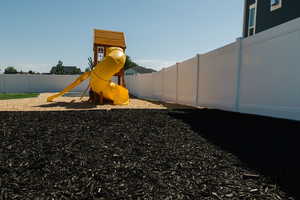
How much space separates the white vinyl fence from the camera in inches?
166

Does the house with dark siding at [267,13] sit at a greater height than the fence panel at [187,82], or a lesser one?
greater

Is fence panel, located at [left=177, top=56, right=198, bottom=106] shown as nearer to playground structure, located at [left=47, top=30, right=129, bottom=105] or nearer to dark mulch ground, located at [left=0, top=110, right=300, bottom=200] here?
playground structure, located at [left=47, top=30, right=129, bottom=105]

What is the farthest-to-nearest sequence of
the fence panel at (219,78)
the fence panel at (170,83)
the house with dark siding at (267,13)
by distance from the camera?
the fence panel at (170,83), the house with dark siding at (267,13), the fence panel at (219,78)

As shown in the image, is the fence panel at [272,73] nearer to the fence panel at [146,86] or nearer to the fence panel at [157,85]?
the fence panel at [157,85]

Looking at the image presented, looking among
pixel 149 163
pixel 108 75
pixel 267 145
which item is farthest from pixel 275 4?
pixel 149 163

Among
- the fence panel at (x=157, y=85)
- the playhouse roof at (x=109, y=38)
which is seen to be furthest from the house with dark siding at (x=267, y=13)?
the playhouse roof at (x=109, y=38)

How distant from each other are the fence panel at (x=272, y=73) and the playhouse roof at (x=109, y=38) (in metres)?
9.41

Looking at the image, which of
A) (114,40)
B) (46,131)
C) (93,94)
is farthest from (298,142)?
(114,40)

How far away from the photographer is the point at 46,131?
145 inches

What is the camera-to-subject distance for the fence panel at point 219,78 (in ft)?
20.3

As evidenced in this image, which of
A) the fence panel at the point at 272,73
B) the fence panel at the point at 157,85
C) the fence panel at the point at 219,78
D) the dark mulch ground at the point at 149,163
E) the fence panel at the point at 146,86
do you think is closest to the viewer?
the dark mulch ground at the point at 149,163

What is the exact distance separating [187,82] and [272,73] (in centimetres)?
475

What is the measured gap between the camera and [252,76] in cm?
538

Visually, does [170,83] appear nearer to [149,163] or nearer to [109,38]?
[109,38]
